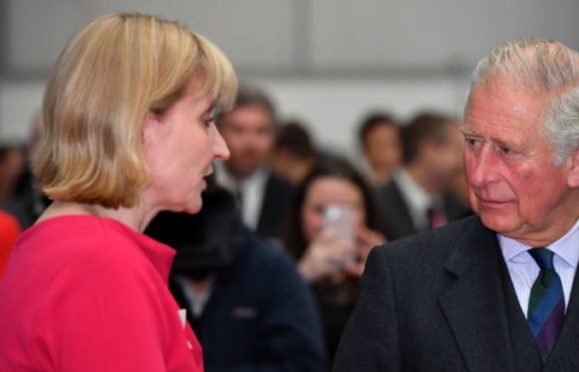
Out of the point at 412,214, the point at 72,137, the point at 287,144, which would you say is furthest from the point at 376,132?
the point at 72,137

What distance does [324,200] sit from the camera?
514cm

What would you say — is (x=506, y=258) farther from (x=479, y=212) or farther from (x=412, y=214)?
(x=412, y=214)

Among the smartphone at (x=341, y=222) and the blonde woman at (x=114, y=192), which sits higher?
the blonde woman at (x=114, y=192)

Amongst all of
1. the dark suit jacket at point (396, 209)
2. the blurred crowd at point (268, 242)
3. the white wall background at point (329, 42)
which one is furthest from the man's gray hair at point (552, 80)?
the white wall background at point (329, 42)

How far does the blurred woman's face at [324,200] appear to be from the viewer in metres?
5.12

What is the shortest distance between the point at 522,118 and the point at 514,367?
1.70 feet

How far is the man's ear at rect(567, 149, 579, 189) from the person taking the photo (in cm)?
280

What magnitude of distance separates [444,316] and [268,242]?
2220 mm

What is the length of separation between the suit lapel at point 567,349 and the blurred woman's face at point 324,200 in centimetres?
238

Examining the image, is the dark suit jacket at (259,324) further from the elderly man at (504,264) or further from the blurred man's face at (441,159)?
the blurred man's face at (441,159)

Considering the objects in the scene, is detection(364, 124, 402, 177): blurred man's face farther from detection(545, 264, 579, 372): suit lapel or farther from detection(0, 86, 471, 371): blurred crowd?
detection(545, 264, 579, 372): suit lapel

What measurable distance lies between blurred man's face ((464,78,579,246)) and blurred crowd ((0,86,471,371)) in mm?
1168

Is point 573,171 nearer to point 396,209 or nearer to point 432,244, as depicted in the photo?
point 432,244

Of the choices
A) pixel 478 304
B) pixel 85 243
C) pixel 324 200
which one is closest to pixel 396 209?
pixel 324 200
